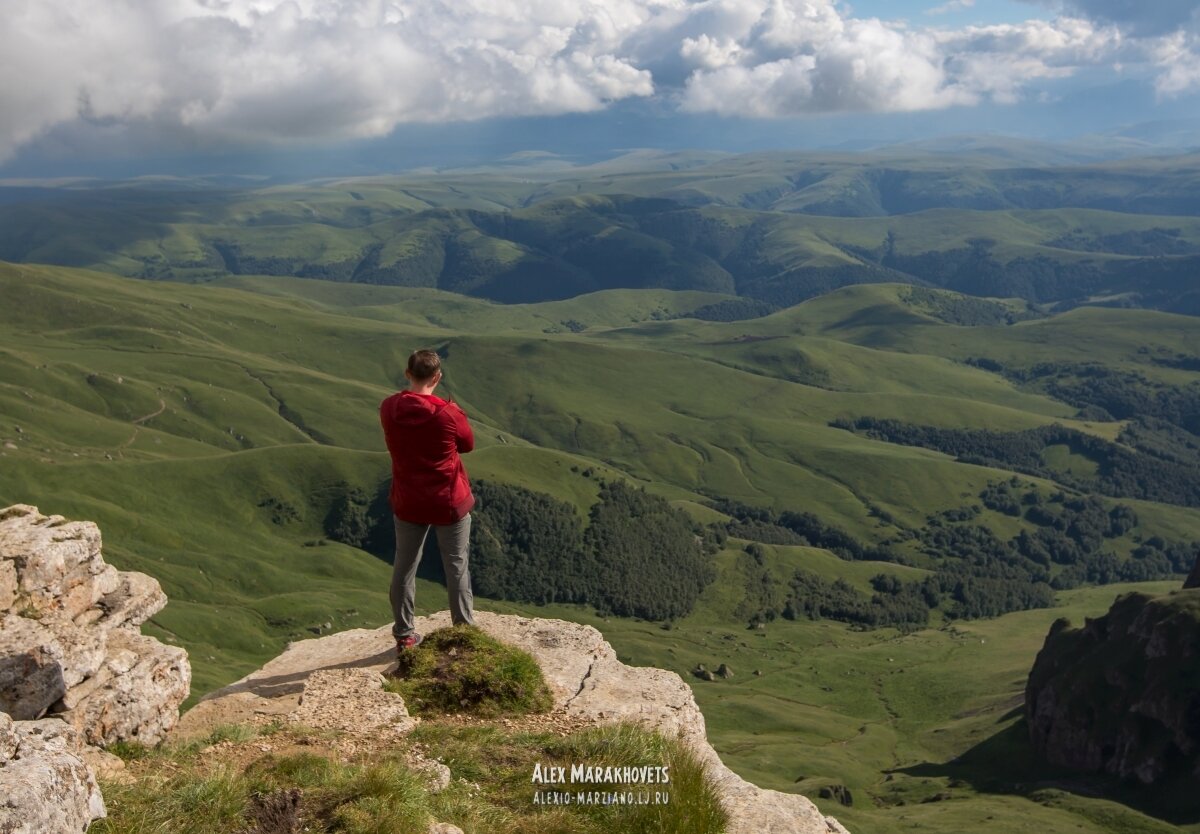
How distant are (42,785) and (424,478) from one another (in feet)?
38.7

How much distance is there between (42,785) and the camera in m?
12.5

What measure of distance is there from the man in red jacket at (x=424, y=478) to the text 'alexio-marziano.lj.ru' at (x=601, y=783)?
751 centimetres

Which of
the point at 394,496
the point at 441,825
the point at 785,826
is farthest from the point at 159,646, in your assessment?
the point at 785,826

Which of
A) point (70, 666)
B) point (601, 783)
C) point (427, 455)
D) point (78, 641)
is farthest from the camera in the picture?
point (427, 455)

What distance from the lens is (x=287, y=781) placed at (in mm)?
16219

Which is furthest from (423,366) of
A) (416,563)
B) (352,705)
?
(352,705)

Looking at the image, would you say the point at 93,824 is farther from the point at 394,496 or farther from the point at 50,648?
the point at 394,496

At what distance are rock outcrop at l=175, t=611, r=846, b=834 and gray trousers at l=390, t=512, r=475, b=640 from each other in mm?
1550

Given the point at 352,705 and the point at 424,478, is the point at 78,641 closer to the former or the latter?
the point at 352,705

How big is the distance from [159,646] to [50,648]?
4805 mm

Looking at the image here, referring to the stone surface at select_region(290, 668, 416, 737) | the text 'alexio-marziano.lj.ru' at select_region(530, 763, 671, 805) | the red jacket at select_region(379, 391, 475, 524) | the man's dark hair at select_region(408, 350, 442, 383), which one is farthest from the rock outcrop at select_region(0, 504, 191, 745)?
the text 'alexio-marziano.lj.ru' at select_region(530, 763, 671, 805)

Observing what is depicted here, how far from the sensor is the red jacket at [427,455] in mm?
22594

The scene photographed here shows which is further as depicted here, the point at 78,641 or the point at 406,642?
the point at 406,642

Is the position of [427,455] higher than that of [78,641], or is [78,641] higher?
[427,455]
